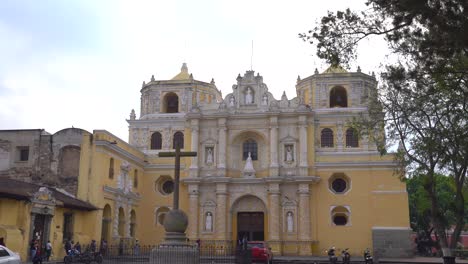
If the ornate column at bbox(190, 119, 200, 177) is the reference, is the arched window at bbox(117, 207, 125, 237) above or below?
below

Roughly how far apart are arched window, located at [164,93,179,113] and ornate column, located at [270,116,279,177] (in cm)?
817

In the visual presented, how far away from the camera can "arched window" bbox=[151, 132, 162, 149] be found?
39344 millimetres

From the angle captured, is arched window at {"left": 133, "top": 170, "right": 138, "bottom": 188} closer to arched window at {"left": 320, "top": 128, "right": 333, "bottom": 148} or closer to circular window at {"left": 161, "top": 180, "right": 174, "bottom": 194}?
circular window at {"left": 161, "top": 180, "right": 174, "bottom": 194}

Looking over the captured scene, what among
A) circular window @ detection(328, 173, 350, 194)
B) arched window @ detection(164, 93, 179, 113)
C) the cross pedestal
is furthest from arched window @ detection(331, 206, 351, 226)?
the cross pedestal

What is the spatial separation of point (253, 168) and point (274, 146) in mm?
2175

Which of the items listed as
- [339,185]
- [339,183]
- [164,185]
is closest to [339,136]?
[339,183]

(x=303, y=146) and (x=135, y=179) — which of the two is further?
(x=135, y=179)

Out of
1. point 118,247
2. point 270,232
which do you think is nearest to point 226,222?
point 270,232

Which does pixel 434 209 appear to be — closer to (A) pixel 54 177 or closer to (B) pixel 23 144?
(A) pixel 54 177

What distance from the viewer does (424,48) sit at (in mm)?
11000

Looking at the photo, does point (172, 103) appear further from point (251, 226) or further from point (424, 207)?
point (424, 207)

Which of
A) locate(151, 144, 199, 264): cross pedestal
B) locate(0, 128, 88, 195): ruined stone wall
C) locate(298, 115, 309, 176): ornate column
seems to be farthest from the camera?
locate(298, 115, 309, 176): ornate column

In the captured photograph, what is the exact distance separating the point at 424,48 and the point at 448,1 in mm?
1421

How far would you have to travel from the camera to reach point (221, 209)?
35.7 m
